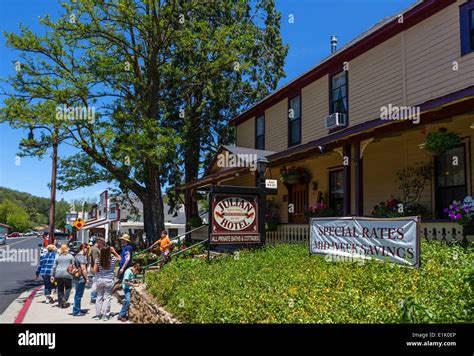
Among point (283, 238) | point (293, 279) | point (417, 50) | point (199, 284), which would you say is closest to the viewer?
point (293, 279)

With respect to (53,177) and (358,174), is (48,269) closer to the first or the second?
(53,177)

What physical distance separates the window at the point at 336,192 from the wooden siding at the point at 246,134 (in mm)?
6762

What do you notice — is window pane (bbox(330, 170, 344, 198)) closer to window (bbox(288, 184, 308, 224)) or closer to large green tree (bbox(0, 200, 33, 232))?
window (bbox(288, 184, 308, 224))

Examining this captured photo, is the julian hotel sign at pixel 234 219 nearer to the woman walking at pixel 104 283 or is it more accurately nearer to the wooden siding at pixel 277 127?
the woman walking at pixel 104 283

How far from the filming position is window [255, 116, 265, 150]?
20258 millimetres

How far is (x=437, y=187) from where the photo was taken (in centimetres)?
1088

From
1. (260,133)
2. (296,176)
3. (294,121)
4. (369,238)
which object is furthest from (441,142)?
(260,133)

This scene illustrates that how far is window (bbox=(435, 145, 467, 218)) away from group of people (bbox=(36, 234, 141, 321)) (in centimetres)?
803

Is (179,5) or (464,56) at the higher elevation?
(179,5)

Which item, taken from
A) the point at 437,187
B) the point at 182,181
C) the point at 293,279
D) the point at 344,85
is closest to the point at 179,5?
the point at 182,181

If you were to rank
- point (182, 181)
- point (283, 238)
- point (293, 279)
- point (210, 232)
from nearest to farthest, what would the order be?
point (293, 279), point (210, 232), point (283, 238), point (182, 181)

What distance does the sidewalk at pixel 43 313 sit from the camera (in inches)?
401

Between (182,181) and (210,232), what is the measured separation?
1583 cm

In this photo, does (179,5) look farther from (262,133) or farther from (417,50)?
(417,50)
